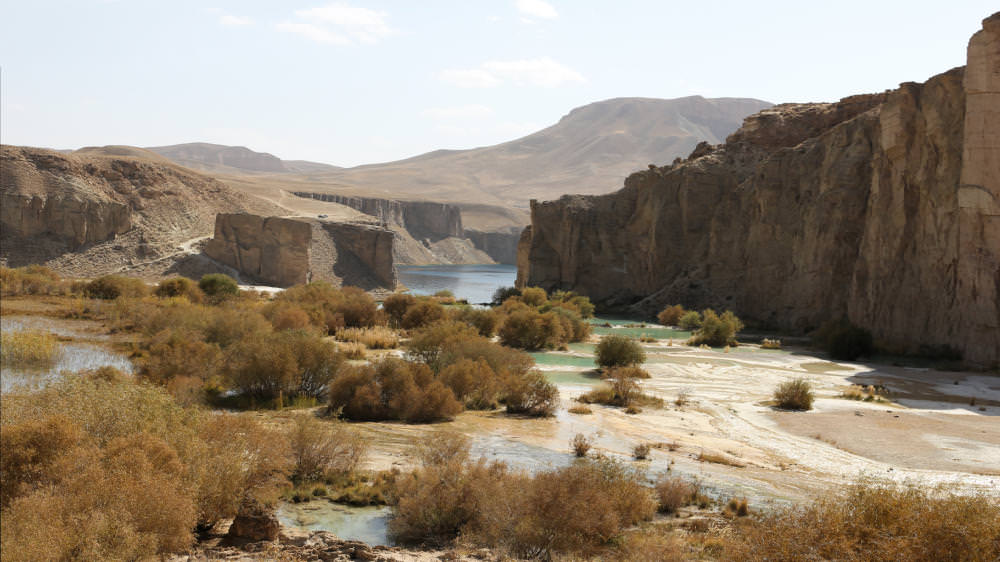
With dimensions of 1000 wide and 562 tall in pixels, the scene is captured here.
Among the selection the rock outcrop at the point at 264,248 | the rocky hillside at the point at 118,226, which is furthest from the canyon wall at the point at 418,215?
the rock outcrop at the point at 264,248

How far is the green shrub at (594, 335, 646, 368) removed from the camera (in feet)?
79.3

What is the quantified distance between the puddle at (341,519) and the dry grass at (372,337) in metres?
16.2

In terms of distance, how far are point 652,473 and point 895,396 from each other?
12441mm

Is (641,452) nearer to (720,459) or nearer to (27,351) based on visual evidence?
(720,459)

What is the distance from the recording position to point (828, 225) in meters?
36.7

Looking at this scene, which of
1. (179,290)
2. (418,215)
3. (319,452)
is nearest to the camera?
(319,452)

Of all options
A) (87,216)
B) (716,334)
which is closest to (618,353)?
(716,334)

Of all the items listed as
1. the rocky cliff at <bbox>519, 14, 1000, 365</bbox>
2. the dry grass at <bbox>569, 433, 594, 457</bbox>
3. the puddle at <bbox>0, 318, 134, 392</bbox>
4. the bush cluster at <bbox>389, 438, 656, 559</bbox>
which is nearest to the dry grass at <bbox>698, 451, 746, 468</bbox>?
the dry grass at <bbox>569, 433, 594, 457</bbox>

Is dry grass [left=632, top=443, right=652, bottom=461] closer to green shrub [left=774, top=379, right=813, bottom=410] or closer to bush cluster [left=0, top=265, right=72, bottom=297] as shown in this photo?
green shrub [left=774, top=379, right=813, bottom=410]

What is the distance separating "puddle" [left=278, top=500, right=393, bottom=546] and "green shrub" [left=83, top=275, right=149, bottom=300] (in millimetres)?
28742

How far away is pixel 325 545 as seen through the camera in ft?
24.8

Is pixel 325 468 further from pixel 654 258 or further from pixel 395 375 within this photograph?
pixel 654 258

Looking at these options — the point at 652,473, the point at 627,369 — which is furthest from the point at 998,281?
the point at 652,473

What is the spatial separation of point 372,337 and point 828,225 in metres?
23.7
